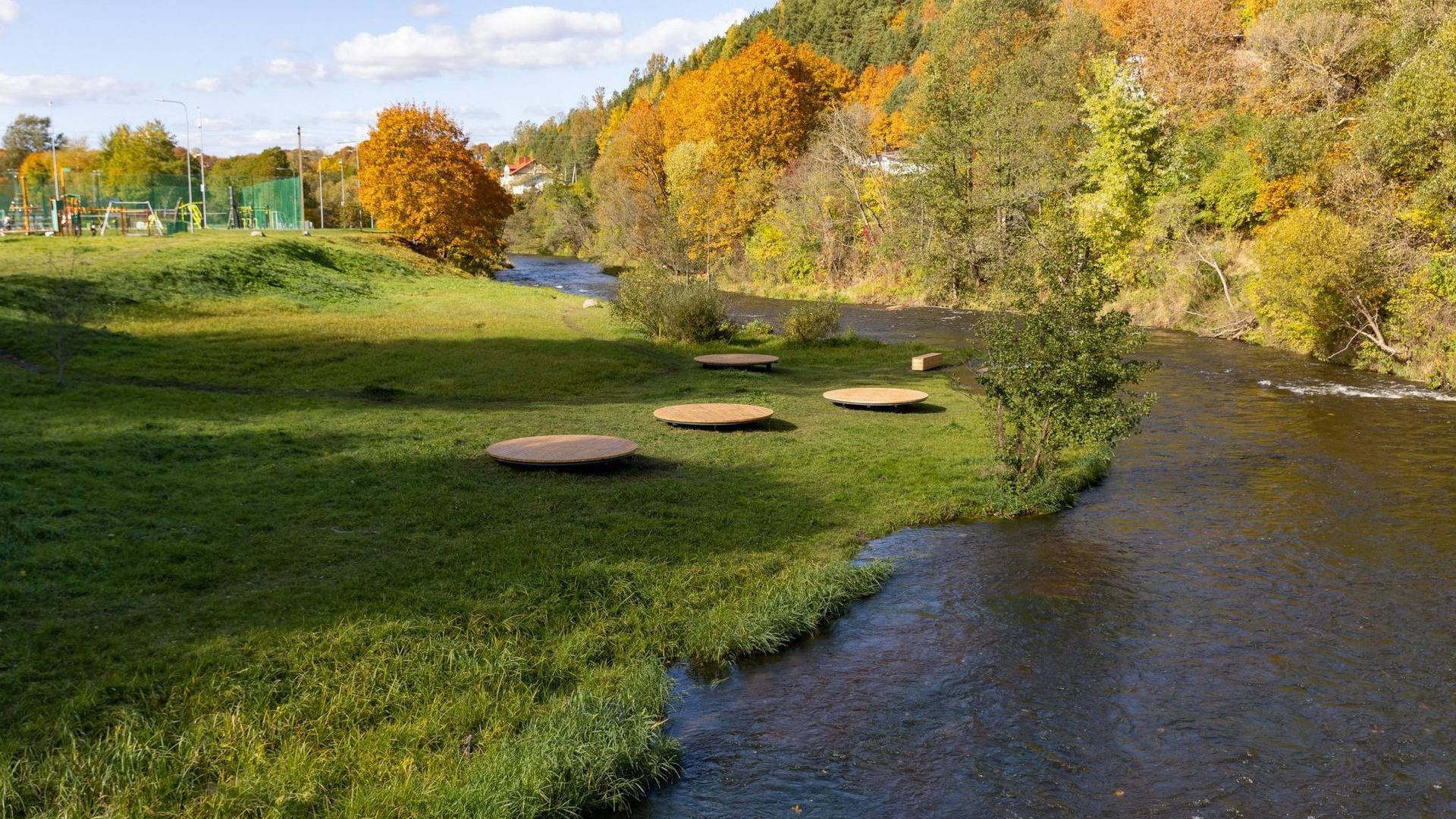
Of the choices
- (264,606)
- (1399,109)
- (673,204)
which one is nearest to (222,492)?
(264,606)

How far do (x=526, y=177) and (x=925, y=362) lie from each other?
160687 mm

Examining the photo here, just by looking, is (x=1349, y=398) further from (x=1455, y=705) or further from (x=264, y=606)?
(x=264, y=606)

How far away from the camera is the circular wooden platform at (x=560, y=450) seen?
13.5m

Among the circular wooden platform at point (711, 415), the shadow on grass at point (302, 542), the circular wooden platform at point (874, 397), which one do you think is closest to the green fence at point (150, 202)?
the shadow on grass at point (302, 542)

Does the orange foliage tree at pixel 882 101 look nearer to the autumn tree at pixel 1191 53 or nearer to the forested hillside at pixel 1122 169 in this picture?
the forested hillside at pixel 1122 169

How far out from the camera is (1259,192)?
3503cm

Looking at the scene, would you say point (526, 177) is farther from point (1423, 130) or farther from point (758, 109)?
point (1423, 130)

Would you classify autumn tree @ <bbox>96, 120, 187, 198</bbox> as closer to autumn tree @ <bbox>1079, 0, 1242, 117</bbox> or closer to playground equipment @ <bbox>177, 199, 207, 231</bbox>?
playground equipment @ <bbox>177, 199, 207, 231</bbox>

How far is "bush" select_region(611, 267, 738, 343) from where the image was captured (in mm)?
29984

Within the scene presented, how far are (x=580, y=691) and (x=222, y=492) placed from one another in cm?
657

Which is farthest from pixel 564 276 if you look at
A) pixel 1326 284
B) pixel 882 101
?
pixel 1326 284

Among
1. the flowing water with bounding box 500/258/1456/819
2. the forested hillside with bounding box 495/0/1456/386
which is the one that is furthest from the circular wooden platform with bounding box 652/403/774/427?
the forested hillside with bounding box 495/0/1456/386

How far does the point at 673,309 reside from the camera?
98.0ft

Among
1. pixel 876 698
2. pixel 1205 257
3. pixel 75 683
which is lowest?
pixel 876 698
